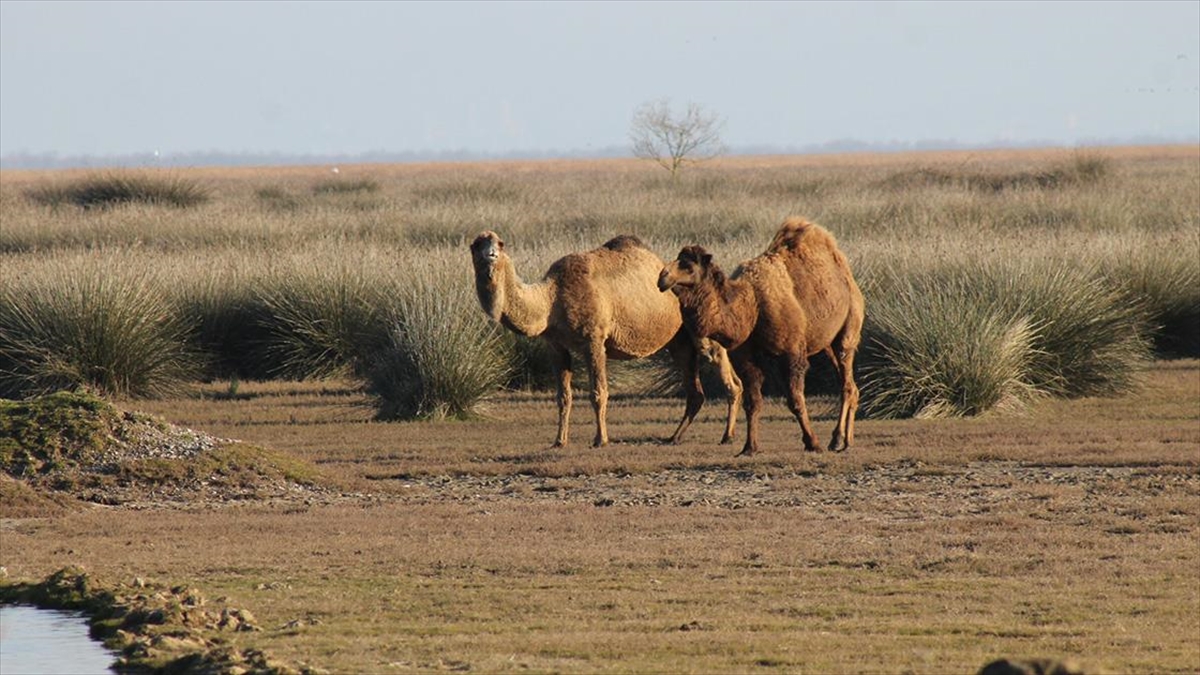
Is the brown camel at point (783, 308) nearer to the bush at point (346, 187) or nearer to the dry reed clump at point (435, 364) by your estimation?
the dry reed clump at point (435, 364)

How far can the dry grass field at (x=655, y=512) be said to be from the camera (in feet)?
26.9

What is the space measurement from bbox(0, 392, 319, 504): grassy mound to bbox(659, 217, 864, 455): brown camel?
133 inches

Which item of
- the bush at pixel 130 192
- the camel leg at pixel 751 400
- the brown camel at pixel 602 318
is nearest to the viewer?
the camel leg at pixel 751 400

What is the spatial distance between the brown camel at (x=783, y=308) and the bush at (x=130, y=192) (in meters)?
31.7

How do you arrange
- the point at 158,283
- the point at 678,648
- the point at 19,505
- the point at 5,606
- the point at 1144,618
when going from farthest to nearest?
1. the point at 158,283
2. the point at 19,505
3. the point at 5,606
4. the point at 1144,618
5. the point at 678,648

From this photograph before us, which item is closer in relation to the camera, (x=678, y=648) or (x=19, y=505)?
(x=678, y=648)

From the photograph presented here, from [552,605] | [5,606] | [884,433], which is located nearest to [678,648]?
[552,605]

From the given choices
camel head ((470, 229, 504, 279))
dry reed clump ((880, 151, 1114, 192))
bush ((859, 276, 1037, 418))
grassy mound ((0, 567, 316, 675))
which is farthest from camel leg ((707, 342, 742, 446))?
dry reed clump ((880, 151, 1114, 192))

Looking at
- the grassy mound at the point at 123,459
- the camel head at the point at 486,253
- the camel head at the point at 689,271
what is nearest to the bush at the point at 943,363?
the camel head at the point at 689,271

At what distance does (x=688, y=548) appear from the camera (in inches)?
420

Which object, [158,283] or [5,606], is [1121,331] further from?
[5,606]

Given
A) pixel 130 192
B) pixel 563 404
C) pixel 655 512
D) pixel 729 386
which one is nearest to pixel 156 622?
pixel 655 512

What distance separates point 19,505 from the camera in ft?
41.8

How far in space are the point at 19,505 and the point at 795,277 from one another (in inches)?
249
